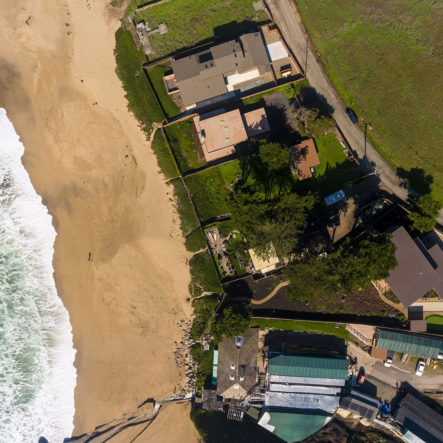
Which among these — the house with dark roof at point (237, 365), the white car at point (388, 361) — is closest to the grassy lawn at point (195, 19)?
the house with dark roof at point (237, 365)

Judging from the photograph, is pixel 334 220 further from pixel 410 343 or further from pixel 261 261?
pixel 410 343

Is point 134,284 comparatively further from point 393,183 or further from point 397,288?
point 393,183

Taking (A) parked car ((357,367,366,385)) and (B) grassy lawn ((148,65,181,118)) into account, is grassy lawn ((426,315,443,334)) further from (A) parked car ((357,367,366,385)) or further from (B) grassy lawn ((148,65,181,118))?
(B) grassy lawn ((148,65,181,118))

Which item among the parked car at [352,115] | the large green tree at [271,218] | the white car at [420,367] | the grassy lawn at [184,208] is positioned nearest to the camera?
the large green tree at [271,218]

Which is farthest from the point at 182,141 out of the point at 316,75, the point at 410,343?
the point at 410,343

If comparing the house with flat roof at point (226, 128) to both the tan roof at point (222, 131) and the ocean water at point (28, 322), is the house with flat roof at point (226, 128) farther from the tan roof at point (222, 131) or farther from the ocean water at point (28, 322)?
the ocean water at point (28, 322)

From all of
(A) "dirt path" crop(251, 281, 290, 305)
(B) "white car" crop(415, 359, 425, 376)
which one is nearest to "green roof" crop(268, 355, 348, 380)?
(A) "dirt path" crop(251, 281, 290, 305)

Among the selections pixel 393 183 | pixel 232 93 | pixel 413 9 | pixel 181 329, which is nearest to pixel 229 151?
pixel 232 93
